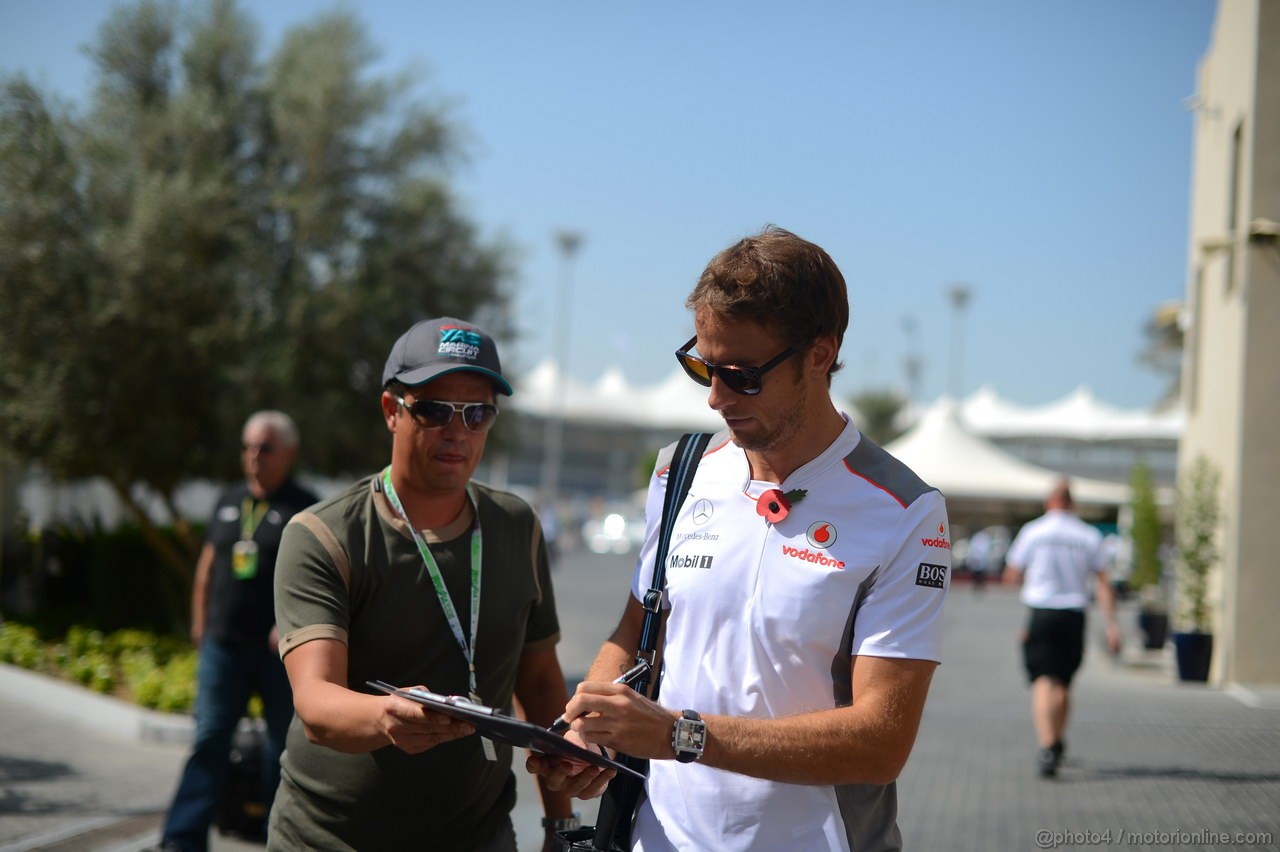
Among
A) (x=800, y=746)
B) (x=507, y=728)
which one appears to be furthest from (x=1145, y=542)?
(x=507, y=728)

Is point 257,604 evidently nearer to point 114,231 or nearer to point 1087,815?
point 1087,815

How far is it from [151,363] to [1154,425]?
149ft

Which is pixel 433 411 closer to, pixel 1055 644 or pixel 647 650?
pixel 647 650

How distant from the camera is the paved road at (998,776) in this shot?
7.47m

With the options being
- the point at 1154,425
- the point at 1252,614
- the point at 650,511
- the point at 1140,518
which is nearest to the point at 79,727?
the point at 650,511

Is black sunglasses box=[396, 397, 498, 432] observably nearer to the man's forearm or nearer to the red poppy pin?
the red poppy pin

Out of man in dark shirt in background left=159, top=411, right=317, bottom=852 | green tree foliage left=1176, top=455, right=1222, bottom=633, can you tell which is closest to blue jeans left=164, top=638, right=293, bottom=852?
man in dark shirt in background left=159, top=411, right=317, bottom=852

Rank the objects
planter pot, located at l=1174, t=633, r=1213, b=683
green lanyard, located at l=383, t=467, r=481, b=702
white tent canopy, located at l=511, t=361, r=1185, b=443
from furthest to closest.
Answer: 1. white tent canopy, located at l=511, t=361, r=1185, b=443
2. planter pot, located at l=1174, t=633, r=1213, b=683
3. green lanyard, located at l=383, t=467, r=481, b=702

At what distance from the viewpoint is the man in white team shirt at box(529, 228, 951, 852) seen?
2289 millimetres

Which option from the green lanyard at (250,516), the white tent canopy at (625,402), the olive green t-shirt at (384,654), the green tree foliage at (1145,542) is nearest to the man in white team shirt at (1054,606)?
the green lanyard at (250,516)

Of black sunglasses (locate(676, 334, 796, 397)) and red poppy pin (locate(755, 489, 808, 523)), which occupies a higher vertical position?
black sunglasses (locate(676, 334, 796, 397))

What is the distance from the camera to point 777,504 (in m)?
2.52

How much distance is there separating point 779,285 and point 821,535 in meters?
0.47

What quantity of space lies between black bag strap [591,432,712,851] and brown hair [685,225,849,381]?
40cm
